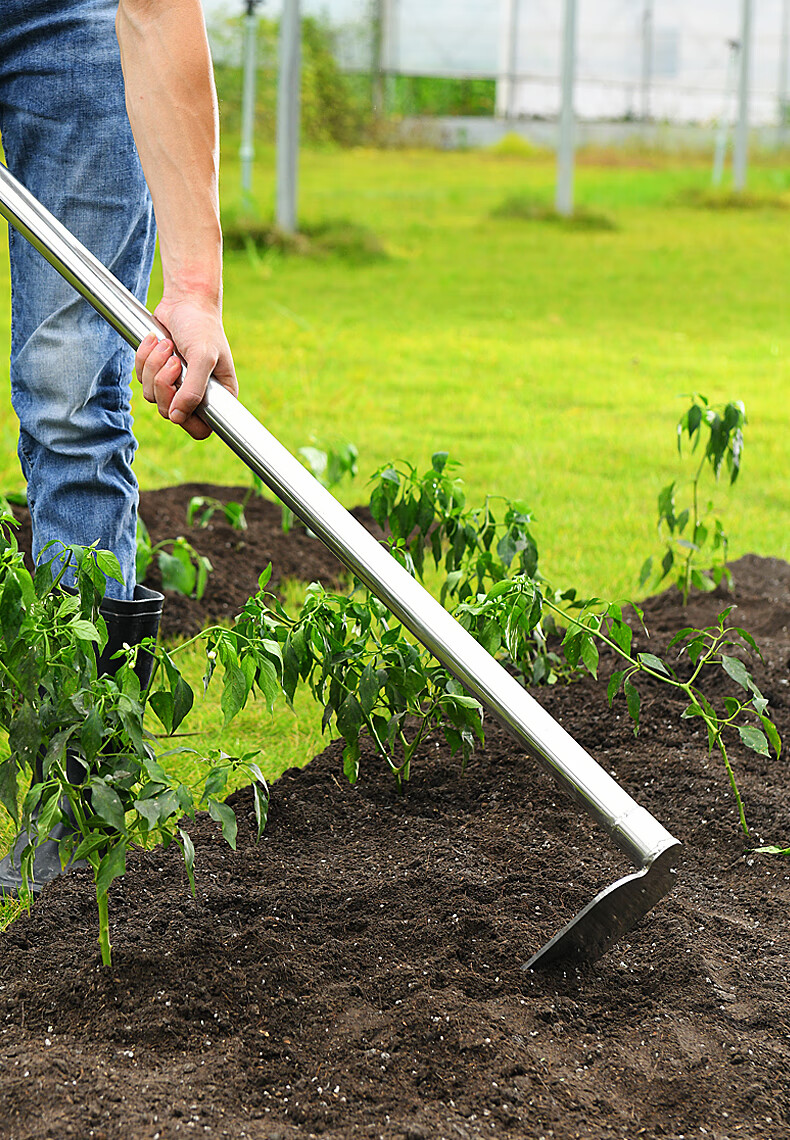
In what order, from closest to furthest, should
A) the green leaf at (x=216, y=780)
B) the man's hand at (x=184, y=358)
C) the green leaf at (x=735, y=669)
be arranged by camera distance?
the green leaf at (x=216, y=780) < the man's hand at (x=184, y=358) < the green leaf at (x=735, y=669)

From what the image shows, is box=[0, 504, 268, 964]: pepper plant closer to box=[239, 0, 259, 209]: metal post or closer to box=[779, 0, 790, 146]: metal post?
box=[239, 0, 259, 209]: metal post

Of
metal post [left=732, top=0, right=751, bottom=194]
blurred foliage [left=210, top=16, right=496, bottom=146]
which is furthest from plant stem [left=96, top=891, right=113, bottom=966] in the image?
metal post [left=732, top=0, right=751, bottom=194]

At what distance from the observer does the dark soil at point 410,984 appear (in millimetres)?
1406

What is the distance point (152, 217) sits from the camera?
2.14m

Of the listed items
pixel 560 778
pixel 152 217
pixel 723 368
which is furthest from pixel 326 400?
pixel 560 778

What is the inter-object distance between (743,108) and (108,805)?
48.8ft

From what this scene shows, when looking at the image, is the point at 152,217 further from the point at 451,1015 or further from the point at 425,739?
the point at 451,1015

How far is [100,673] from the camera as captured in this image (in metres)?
1.99

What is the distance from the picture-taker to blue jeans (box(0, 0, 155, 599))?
1.96 m

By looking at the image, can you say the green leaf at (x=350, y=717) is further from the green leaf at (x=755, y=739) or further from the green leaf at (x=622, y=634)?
the green leaf at (x=755, y=739)

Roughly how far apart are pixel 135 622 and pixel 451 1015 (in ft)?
2.63

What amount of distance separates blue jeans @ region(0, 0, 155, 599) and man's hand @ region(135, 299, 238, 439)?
1.09 ft

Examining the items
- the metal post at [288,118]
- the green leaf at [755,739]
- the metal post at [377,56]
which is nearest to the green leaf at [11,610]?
the green leaf at [755,739]

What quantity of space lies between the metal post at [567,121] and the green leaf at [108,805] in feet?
37.3
